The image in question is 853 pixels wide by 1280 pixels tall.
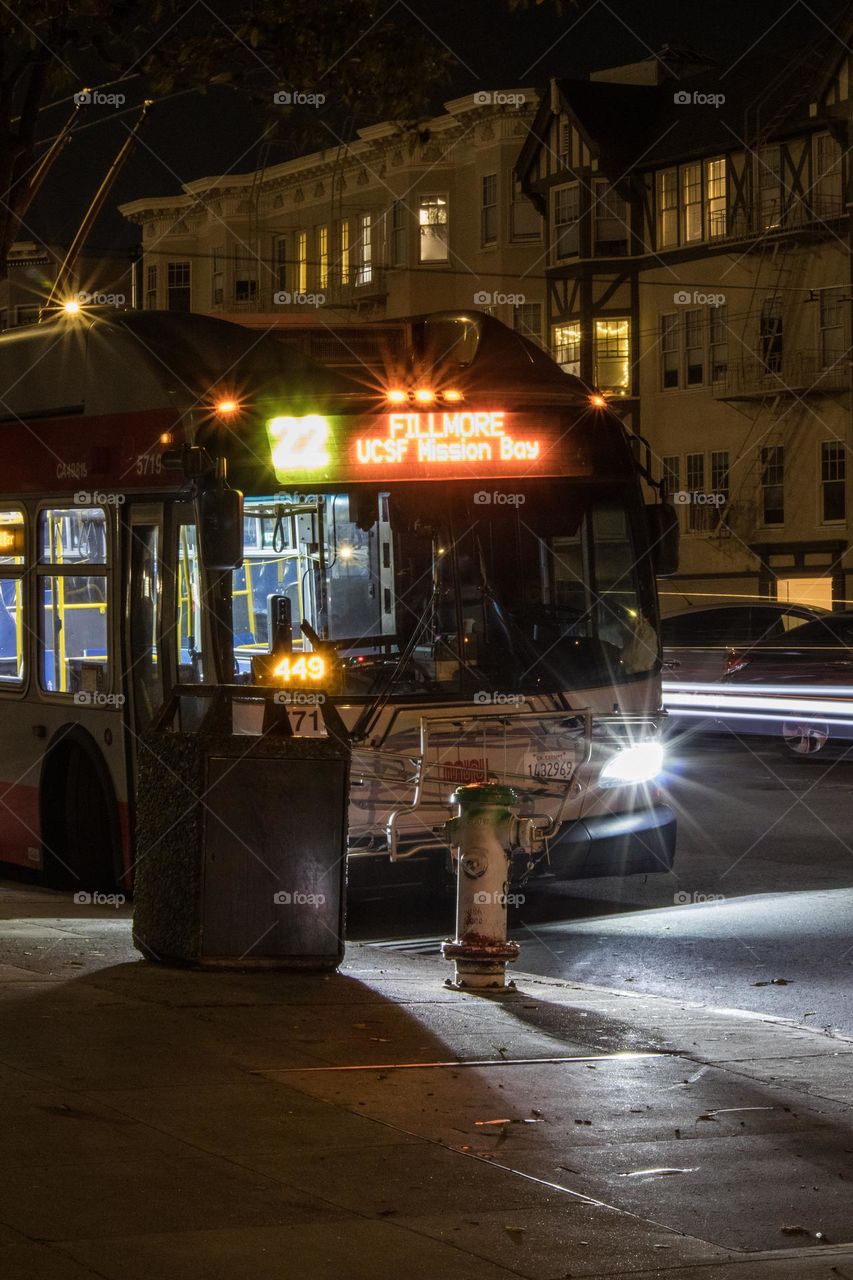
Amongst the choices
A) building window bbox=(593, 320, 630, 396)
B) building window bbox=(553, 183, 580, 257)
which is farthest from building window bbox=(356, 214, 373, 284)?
building window bbox=(593, 320, 630, 396)

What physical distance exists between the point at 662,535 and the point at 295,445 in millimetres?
2557

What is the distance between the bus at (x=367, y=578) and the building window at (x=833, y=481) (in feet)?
98.6

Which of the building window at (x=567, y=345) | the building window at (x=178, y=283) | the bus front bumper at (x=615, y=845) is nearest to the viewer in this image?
the bus front bumper at (x=615, y=845)

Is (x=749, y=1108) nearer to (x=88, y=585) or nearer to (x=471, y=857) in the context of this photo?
(x=471, y=857)

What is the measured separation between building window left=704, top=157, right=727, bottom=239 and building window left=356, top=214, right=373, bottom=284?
9617mm

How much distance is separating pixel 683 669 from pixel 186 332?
14.6 metres

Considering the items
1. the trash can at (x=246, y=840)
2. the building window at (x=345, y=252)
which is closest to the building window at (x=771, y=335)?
the building window at (x=345, y=252)

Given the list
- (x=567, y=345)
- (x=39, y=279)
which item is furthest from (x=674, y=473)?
(x=39, y=279)

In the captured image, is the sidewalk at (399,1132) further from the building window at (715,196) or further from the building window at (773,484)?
the building window at (715,196)

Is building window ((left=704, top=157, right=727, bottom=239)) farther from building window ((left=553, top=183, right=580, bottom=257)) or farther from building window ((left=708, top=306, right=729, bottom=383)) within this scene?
building window ((left=553, top=183, right=580, bottom=257))

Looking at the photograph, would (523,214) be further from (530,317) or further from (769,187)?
(769,187)

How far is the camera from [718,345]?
44.7m

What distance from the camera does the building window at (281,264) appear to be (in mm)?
53188

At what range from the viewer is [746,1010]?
9422mm
